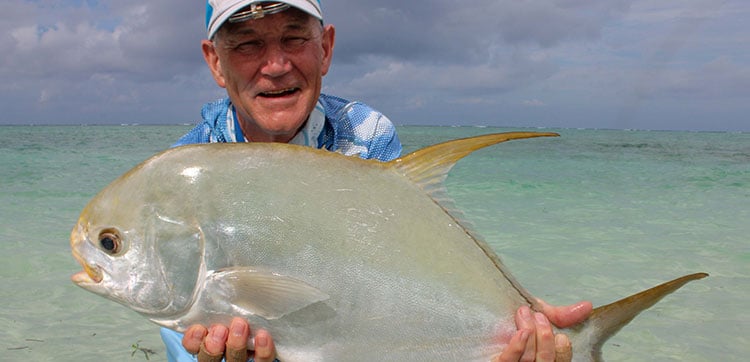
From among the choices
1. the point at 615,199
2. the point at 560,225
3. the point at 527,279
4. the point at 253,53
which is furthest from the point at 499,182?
the point at 253,53

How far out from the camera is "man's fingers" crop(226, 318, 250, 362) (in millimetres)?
1599

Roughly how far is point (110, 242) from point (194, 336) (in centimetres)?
36

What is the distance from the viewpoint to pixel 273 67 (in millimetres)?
2211

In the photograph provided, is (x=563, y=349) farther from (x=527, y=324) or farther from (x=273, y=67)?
(x=273, y=67)

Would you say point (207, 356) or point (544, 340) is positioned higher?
point (544, 340)

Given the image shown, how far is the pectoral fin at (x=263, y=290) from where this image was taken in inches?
59.6

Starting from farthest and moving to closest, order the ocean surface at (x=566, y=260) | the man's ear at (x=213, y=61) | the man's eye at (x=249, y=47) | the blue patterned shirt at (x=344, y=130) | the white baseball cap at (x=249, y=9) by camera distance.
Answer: the ocean surface at (x=566, y=260) → the blue patterned shirt at (x=344, y=130) → the man's ear at (x=213, y=61) → the man's eye at (x=249, y=47) → the white baseball cap at (x=249, y=9)

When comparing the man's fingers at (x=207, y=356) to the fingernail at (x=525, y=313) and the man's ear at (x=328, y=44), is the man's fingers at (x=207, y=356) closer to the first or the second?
the fingernail at (x=525, y=313)

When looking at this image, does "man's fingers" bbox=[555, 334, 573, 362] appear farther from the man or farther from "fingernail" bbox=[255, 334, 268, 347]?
"fingernail" bbox=[255, 334, 268, 347]

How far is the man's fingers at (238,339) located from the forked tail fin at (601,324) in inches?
37.3

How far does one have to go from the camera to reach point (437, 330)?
1.59 meters

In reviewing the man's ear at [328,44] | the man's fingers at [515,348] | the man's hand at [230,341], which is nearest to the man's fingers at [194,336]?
the man's hand at [230,341]

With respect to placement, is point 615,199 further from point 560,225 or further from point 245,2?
point 245,2

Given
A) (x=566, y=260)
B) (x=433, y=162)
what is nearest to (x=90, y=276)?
(x=433, y=162)
